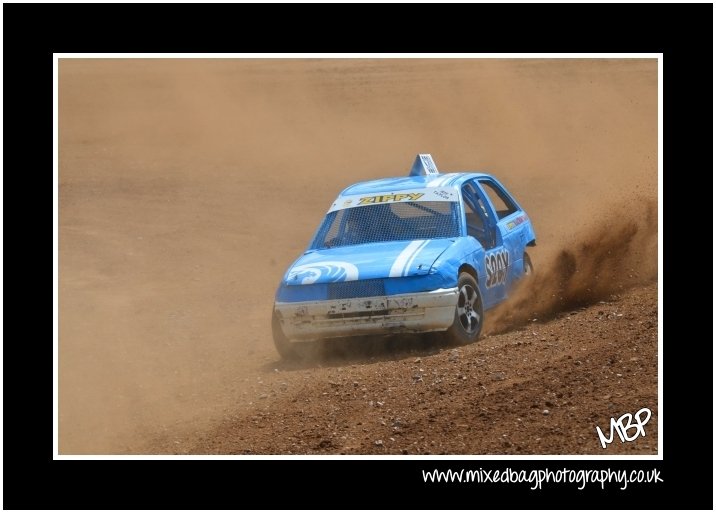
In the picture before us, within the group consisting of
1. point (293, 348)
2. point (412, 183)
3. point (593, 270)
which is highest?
point (412, 183)

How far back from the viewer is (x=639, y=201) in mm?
12906

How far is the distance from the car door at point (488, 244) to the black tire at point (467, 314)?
28 cm

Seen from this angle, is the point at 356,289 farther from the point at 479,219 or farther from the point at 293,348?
the point at 479,219

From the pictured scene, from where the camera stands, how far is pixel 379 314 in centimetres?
983

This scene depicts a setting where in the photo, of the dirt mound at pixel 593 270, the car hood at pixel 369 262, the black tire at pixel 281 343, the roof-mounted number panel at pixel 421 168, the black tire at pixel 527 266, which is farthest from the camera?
the roof-mounted number panel at pixel 421 168

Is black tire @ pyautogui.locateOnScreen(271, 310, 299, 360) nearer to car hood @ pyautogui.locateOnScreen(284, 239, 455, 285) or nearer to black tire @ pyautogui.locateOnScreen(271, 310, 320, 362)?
black tire @ pyautogui.locateOnScreen(271, 310, 320, 362)

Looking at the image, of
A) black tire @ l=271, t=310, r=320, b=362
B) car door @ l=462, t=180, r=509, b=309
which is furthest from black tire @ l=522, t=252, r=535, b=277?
black tire @ l=271, t=310, r=320, b=362

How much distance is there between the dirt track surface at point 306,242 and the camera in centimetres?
873

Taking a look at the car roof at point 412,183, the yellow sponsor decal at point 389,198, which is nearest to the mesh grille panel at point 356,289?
the yellow sponsor decal at point 389,198

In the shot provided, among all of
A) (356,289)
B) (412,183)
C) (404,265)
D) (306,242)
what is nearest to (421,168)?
(412,183)

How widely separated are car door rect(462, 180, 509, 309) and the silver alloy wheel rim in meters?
0.32

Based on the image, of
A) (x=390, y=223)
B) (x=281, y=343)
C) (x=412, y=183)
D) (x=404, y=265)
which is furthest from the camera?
(x=412, y=183)

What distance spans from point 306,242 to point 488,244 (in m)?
7.22

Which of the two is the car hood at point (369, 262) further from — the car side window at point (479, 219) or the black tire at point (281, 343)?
the car side window at point (479, 219)
